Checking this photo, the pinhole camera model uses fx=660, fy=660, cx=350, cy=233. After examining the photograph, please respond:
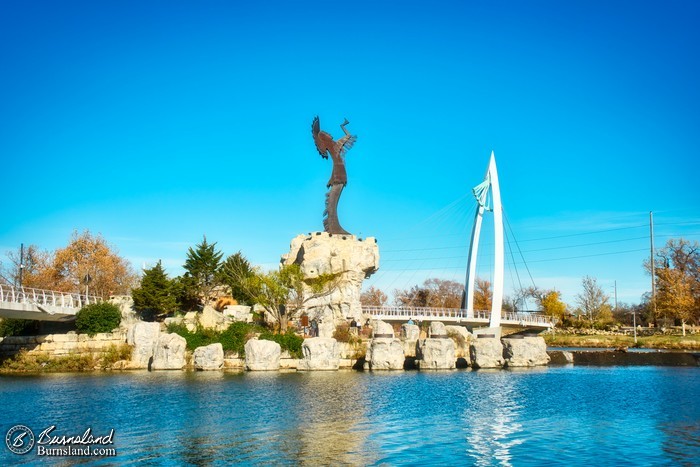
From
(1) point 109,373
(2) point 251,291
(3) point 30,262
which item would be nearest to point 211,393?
(1) point 109,373

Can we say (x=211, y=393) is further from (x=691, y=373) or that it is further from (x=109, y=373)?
(x=691, y=373)

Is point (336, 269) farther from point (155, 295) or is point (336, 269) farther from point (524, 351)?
point (524, 351)

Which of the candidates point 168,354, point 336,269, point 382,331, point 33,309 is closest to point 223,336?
point 168,354

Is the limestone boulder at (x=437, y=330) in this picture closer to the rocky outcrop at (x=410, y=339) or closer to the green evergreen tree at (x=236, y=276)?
the rocky outcrop at (x=410, y=339)

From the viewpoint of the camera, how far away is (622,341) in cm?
5903

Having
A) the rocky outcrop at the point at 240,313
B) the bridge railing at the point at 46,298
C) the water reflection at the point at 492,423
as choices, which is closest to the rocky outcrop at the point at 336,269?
the rocky outcrop at the point at 240,313

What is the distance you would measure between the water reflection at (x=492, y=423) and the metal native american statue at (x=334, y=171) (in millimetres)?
21943

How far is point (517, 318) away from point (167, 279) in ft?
104

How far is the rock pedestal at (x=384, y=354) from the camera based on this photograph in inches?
1412

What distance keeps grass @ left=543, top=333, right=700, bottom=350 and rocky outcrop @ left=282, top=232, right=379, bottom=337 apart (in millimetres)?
25561

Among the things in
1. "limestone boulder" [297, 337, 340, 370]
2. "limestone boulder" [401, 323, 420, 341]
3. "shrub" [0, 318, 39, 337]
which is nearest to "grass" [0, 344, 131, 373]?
"shrub" [0, 318, 39, 337]

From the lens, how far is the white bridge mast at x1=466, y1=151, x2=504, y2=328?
51.2m

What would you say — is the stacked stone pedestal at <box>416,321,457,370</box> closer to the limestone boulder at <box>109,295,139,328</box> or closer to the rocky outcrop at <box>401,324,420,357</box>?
the rocky outcrop at <box>401,324,420,357</box>

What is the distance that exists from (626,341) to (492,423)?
45161mm
